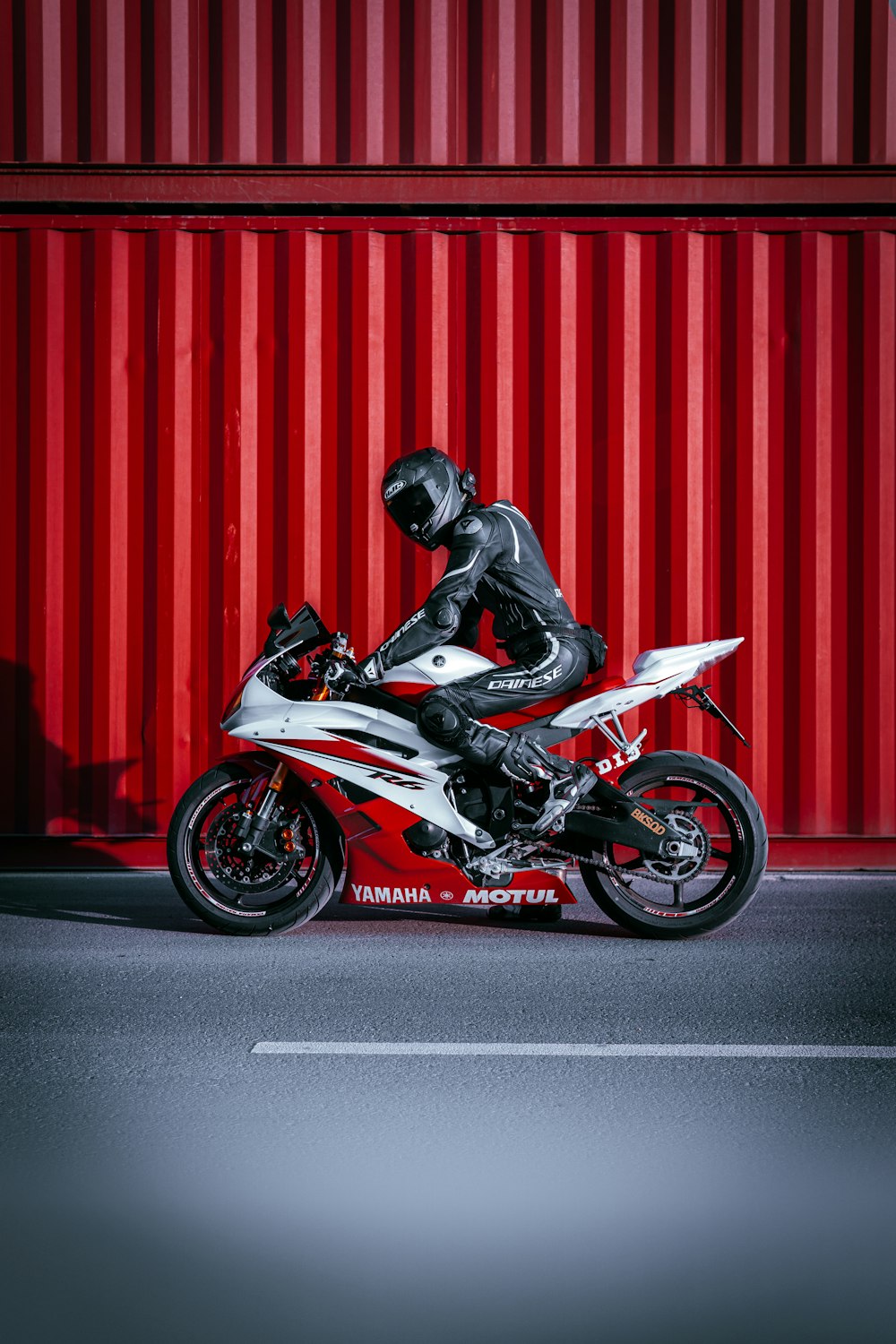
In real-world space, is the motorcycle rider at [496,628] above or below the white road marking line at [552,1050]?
above

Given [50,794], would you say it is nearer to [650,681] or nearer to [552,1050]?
[650,681]

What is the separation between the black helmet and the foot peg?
40.9 inches

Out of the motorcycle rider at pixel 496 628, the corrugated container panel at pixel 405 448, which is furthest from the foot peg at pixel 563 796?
the corrugated container panel at pixel 405 448

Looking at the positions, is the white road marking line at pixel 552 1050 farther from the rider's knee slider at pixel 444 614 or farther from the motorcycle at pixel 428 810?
the rider's knee slider at pixel 444 614

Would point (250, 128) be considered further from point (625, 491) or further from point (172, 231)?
point (625, 491)

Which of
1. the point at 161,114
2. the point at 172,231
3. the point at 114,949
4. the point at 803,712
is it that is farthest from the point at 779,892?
the point at 161,114

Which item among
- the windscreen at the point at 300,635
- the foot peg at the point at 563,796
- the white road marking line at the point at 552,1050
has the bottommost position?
the white road marking line at the point at 552,1050

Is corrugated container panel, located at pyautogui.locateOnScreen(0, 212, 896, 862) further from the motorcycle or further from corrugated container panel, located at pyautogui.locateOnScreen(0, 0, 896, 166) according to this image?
the motorcycle

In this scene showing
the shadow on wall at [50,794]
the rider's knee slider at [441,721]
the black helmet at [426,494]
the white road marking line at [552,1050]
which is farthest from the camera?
the shadow on wall at [50,794]

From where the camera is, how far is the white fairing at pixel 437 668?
207 inches

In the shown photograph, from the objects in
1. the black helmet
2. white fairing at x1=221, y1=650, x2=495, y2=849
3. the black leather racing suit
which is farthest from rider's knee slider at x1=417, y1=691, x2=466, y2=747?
the black helmet

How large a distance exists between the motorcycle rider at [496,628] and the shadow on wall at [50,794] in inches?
102

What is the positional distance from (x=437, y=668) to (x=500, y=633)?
0.41 metres

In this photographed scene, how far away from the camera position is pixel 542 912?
5602 millimetres
